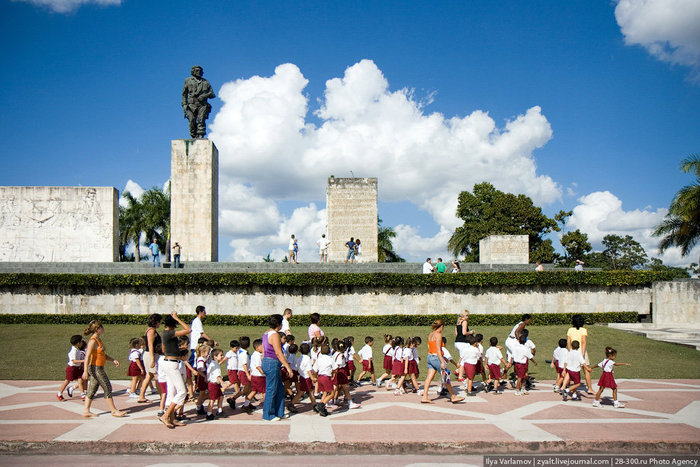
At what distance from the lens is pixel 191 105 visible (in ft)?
68.6

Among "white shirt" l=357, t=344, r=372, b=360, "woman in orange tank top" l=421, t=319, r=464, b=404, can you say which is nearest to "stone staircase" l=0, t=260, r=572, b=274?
"white shirt" l=357, t=344, r=372, b=360

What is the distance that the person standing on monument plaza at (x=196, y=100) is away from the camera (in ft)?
68.2

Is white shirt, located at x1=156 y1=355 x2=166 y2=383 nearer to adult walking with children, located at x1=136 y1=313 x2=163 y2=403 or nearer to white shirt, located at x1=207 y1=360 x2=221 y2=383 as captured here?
white shirt, located at x1=207 y1=360 x2=221 y2=383

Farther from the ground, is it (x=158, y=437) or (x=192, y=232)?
(x=192, y=232)

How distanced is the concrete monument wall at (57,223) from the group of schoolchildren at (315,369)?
13.3 m

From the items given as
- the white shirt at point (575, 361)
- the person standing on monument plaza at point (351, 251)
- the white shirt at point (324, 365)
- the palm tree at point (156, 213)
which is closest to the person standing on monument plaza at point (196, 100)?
the person standing on monument plaza at point (351, 251)

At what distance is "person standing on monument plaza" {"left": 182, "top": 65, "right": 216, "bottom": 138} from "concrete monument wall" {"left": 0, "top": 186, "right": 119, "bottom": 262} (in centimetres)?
449

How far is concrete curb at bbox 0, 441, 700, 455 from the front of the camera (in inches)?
227

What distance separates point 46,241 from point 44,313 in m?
3.74

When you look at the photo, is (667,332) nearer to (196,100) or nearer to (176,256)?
(176,256)

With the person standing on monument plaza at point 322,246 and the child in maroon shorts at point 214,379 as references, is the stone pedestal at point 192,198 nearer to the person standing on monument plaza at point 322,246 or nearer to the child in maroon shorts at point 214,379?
the person standing on monument plaza at point 322,246

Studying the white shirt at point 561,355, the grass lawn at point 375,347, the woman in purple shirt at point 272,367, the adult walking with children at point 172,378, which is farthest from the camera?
the grass lawn at point 375,347

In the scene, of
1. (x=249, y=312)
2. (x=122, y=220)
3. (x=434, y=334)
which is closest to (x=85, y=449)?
(x=434, y=334)

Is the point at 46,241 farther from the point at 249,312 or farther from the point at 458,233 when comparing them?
the point at 458,233
